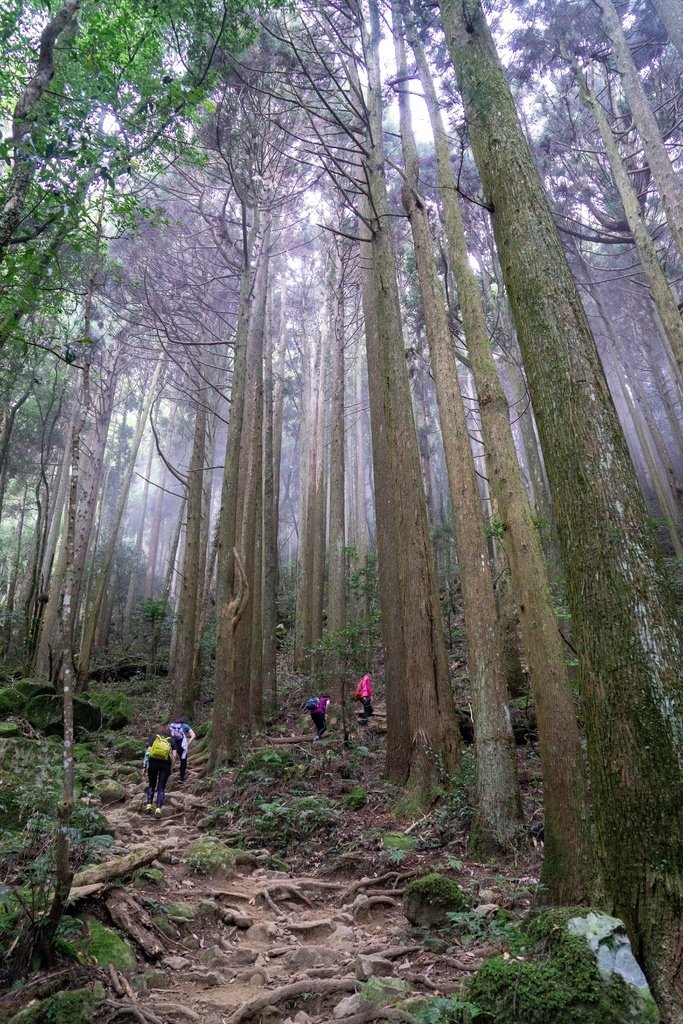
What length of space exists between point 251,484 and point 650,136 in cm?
882

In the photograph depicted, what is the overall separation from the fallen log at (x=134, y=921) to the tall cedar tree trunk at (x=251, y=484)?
5.20m

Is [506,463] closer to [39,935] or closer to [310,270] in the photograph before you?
[39,935]

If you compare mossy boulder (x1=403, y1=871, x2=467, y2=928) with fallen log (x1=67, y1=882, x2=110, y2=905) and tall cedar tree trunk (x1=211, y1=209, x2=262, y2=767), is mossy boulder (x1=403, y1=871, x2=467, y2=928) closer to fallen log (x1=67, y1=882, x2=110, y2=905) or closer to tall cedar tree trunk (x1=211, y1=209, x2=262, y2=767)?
fallen log (x1=67, y1=882, x2=110, y2=905)

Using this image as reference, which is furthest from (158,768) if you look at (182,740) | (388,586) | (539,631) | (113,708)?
(113,708)

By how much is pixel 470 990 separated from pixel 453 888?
5.93ft

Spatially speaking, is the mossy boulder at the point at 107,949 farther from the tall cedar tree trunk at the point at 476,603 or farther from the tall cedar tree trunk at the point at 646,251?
the tall cedar tree trunk at the point at 646,251

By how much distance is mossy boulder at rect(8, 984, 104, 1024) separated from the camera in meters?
2.36

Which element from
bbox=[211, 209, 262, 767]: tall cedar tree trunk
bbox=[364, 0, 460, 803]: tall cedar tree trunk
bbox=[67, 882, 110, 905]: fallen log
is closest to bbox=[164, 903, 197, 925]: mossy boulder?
bbox=[67, 882, 110, 905]: fallen log

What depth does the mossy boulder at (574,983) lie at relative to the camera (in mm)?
2062

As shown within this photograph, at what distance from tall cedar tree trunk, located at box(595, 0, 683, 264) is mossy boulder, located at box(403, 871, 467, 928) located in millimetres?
9420

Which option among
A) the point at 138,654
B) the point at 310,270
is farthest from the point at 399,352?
the point at 138,654

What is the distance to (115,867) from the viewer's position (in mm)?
4125

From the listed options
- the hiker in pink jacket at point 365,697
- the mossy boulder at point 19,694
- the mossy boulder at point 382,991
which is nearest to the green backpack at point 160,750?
the mossy boulder at point 19,694

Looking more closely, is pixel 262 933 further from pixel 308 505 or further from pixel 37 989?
pixel 308 505
